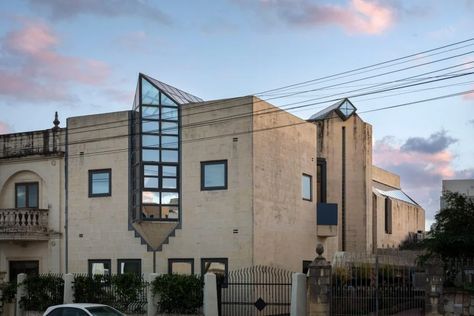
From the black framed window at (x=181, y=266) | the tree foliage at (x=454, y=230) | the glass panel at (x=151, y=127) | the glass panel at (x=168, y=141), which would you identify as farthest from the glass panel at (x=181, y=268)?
the tree foliage at (x=454, y=230)

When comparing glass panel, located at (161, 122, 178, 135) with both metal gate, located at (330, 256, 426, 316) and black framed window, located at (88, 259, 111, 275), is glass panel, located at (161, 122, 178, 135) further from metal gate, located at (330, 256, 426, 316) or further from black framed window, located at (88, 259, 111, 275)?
metal gate, located at (330, 256, 426, 316)

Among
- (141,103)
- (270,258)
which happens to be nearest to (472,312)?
(270,258)

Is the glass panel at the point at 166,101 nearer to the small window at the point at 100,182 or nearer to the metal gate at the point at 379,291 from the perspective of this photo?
the small window at the point at 100,182

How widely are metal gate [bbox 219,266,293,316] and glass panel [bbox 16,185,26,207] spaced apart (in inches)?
444

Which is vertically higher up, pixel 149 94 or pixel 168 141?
→ pixel 149 94

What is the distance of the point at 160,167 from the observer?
96.6ft

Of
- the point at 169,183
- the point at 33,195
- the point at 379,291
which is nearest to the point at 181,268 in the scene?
the point at 169,183

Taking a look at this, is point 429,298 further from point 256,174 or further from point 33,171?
point 33,171

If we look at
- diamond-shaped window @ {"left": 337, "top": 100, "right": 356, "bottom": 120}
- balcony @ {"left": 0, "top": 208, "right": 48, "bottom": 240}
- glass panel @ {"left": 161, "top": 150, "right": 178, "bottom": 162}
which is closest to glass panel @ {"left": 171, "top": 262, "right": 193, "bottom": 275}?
glass panel @ {"left": 161, "top": 150, "right": 178, "bottom": 162}

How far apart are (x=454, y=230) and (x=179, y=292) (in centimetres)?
969

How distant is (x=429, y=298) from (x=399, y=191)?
33.3 metres

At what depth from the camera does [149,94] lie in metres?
30.0

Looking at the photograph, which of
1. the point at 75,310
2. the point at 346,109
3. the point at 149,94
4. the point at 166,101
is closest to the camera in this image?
the point at 75,310

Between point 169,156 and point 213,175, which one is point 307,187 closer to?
point 213,175
